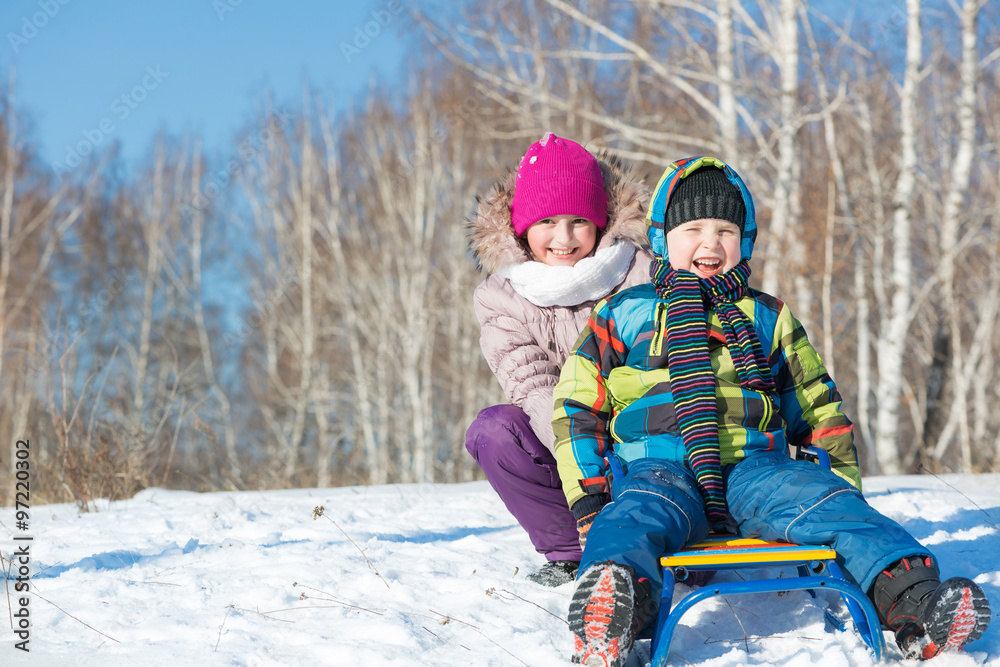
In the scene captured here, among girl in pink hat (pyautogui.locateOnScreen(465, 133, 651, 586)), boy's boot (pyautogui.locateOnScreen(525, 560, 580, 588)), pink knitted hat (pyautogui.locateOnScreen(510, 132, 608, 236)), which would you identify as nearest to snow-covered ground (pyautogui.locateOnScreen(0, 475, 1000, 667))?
boy's boot (pyautogui.locateOnScreen(525, 560, 580, 588))

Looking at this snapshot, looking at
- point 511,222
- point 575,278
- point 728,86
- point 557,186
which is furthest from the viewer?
point 728,86

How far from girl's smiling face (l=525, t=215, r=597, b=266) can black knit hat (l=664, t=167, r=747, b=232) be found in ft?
1.63

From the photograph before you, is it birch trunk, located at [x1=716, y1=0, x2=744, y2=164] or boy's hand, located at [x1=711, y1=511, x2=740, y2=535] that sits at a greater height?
birch trunk, located at [x1=716, y1=0, x2=744, y2=164]

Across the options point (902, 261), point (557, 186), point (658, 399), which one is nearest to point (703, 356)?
point (658, 399)

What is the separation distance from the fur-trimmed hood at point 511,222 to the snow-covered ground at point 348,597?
1080 millimetres

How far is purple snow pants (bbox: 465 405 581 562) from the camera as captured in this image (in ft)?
8.08

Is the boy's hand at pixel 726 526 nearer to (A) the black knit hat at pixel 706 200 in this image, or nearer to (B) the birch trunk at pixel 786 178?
(A) the black knit hat at pixel 706 200

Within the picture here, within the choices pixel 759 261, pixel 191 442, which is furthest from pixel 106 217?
pixel 759 261

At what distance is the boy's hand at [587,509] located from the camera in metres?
2.05

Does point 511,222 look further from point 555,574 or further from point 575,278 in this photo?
point 555,574

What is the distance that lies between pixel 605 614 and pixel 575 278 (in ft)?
4.38

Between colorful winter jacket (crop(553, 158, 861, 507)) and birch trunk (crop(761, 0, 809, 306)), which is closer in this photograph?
colorful winter jacket (crop(553, 158, 861, 507))

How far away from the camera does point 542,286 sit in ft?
8.82

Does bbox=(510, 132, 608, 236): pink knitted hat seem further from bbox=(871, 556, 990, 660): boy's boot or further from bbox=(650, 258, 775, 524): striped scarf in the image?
bbox=(871, 556, 990, 660): boy's boot
